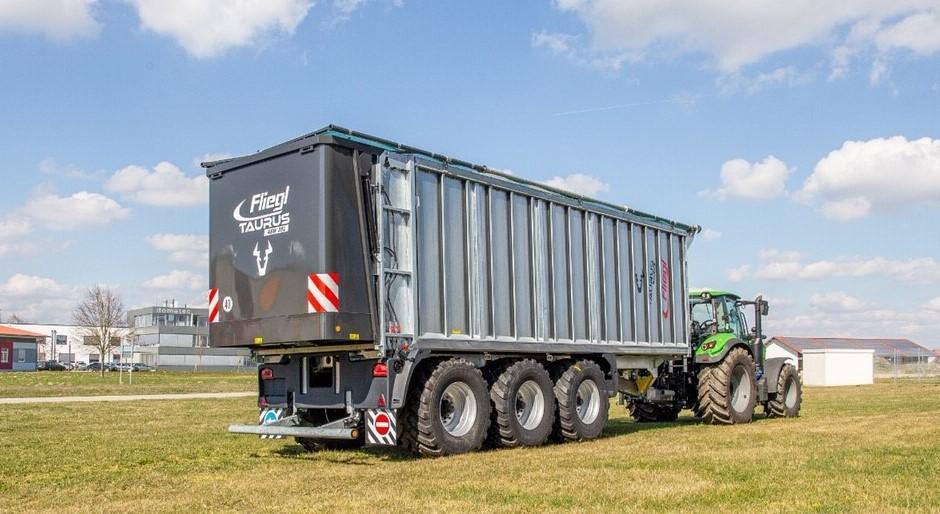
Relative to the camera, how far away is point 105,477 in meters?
10.9

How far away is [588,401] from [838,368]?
42.7 metres

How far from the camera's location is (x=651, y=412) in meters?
19.7

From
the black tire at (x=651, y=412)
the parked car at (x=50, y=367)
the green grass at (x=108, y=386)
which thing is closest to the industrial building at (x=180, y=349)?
the parked car at (x=50, y=367)

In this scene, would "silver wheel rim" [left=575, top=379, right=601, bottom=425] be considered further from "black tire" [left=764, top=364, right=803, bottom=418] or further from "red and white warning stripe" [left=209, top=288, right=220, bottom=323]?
Answer: "black tire" [left=764, top=364, right=803, bottom=418]

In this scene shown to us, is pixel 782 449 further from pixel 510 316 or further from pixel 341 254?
pixel 341 254

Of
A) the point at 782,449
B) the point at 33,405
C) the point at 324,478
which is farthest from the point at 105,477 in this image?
the point at 33,405

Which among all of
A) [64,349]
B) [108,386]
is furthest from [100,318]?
[64,349]

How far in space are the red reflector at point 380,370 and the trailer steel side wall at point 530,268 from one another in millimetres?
629

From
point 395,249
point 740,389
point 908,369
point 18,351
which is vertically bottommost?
point 908,369

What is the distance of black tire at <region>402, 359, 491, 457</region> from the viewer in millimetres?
11906

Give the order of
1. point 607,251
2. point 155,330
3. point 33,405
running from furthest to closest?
point 155,330
point 33,405
point 607,251

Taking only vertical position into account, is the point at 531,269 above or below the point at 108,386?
above

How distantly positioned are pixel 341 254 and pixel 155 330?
341 feet

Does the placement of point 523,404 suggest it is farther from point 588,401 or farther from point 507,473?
point 507,473
